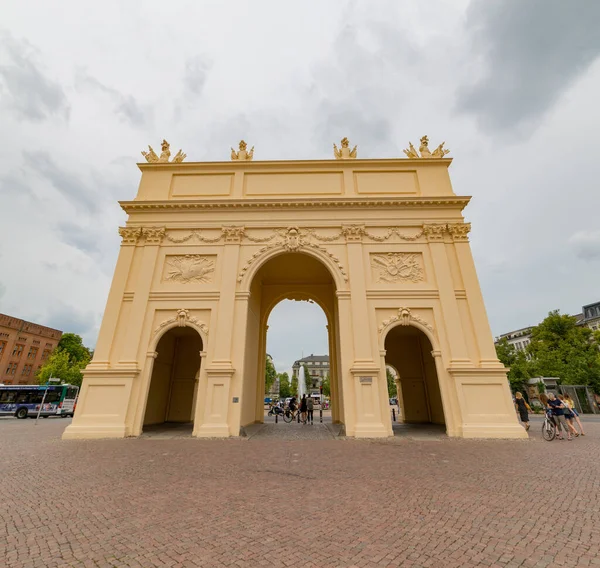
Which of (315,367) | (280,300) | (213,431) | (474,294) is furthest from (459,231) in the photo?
(315,367)

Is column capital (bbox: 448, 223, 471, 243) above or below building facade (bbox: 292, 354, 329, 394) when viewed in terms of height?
below

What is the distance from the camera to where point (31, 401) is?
31828 millimetres

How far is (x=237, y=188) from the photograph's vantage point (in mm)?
18594

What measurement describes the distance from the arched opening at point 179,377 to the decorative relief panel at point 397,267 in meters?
12.5

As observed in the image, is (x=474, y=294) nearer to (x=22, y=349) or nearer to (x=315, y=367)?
(x=22, y=349)

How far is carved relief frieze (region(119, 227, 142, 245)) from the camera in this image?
56.4ft

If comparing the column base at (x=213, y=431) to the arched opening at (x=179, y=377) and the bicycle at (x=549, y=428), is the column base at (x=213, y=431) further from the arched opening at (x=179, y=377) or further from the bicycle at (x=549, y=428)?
the bicycle at (x=549, y=428)

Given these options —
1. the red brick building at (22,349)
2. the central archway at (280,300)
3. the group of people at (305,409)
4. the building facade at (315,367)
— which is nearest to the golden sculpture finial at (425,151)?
the central archway at (280,300)

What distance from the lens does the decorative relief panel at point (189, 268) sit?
16.7 metres

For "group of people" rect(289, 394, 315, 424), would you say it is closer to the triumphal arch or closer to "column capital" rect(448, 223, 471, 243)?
the triumphal arch

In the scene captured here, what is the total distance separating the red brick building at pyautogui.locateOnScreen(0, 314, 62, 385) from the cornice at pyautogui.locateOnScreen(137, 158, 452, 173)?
2576 inches

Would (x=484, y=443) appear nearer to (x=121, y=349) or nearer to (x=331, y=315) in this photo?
(x=331, y=315)

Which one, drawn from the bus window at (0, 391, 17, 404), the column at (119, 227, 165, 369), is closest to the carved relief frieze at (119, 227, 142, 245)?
the column at (119, 227, 165, 369)

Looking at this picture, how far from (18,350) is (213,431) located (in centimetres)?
7233
